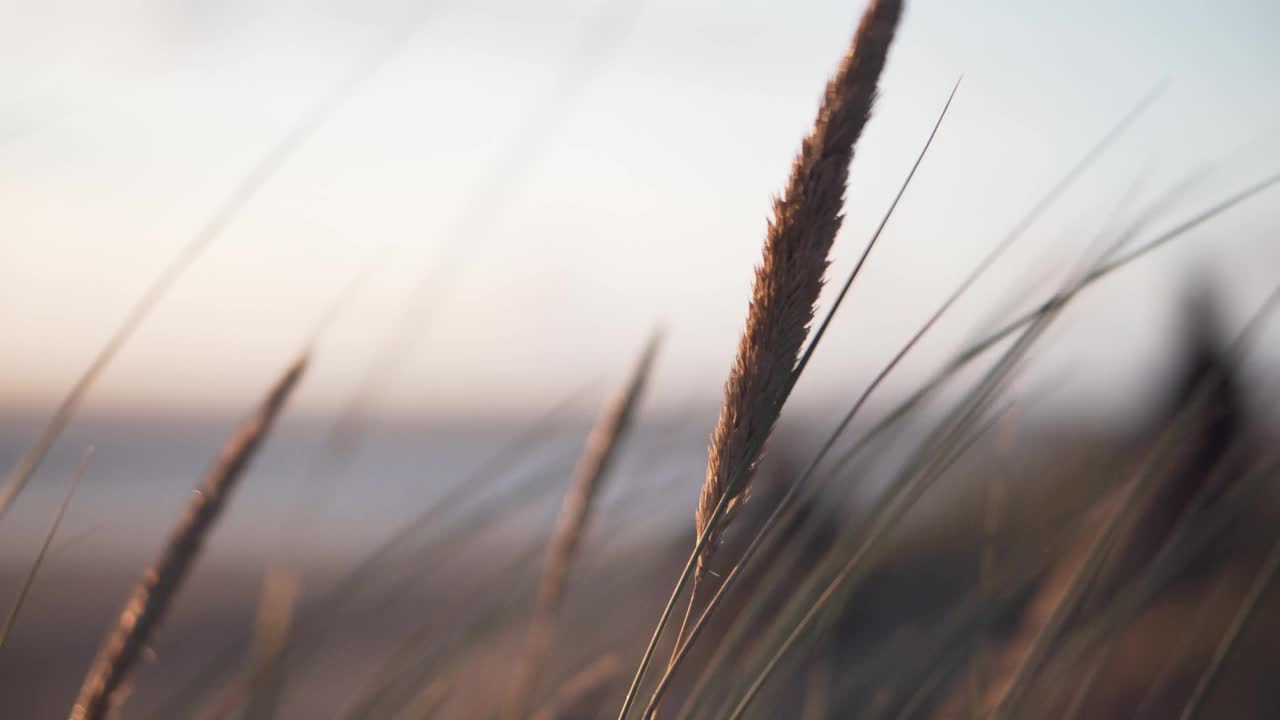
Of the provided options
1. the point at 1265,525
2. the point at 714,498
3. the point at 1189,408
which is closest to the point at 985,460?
the point at 1189,408

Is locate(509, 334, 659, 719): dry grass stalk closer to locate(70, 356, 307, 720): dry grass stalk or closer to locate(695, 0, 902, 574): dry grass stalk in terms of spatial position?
locate(70, 356, 307, 720): dry grass stalk

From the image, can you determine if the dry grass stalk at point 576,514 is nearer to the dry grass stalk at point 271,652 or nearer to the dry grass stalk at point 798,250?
the dry grass stalk at point 271,652

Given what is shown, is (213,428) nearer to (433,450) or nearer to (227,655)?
(433,450)

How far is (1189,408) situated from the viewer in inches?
40.2

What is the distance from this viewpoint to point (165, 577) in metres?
0.97

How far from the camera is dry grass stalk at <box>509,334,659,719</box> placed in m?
1.69

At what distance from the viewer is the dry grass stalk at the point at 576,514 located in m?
1.69

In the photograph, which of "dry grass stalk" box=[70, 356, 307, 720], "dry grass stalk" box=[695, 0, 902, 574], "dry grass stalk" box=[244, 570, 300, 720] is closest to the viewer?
"dry grass stalk" box=[695, 0, 902, 574]

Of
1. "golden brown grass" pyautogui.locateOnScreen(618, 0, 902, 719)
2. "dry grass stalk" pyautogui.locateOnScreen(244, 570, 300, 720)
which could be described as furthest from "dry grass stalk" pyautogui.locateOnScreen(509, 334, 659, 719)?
"golden brown grass" pyautogui.locateOnScreen(618, 0, 902, 719)

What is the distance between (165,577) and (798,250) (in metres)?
0.71

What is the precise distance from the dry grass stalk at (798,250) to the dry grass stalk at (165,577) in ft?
1.71

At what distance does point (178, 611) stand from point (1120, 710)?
31.1ft

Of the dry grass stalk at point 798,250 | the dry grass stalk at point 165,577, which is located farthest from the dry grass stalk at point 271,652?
the dry grass stalk at point 798,250

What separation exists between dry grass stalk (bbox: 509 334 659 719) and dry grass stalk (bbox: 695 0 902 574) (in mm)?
929
